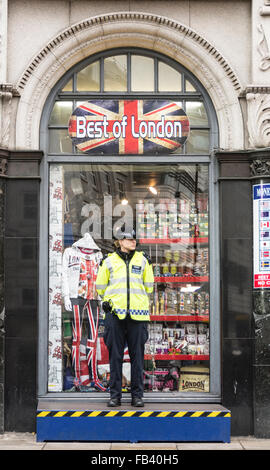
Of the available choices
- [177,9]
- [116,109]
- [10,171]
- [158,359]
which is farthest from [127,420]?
[177,9]

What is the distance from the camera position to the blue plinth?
7324 millimetres

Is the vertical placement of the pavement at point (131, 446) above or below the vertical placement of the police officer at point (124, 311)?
below

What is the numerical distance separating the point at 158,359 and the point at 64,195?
2.57m

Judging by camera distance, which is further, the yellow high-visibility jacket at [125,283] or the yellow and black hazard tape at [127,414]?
the yellow high-visibility jacket at [125,283]

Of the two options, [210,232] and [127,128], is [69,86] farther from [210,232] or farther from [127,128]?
[210,232]

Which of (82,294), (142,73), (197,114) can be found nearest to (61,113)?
(142,73)

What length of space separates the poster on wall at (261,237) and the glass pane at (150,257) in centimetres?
74

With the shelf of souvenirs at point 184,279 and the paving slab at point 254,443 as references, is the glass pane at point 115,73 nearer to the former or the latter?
the shelf of souvenirs at point 184,279

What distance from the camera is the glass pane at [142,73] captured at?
8461 millimetres

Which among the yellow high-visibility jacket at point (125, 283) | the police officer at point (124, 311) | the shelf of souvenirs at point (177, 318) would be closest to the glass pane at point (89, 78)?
the police officer at point (124, 311)

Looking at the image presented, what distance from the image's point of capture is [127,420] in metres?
7.32

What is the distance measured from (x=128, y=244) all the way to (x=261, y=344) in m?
2.08

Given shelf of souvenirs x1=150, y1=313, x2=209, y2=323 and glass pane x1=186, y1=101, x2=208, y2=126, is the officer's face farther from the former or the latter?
glass pane x1=186, y1=101, x2=208, y2=126

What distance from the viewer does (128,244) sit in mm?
7883
